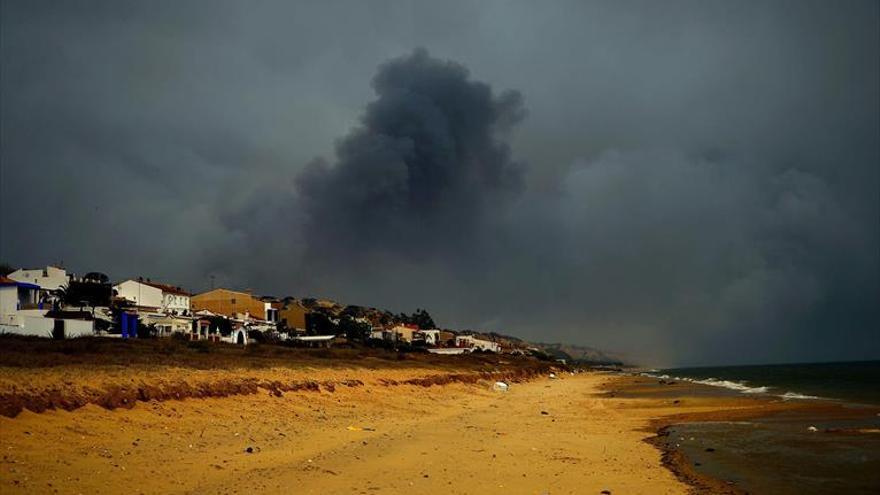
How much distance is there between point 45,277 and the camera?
7269 cm

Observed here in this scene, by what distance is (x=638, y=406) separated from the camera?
37.1 meters

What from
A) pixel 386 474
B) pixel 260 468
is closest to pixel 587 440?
pixel 386 474

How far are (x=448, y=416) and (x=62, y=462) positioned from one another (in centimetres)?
1670

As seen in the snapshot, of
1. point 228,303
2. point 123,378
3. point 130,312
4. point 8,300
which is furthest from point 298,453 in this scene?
point 228,303

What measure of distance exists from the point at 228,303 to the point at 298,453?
302 feet

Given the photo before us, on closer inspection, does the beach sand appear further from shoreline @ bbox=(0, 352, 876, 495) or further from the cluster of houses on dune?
the cluster of houses on dune

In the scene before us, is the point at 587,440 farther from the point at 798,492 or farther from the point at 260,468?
the point at 260,468

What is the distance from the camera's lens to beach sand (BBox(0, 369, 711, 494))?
10359mm

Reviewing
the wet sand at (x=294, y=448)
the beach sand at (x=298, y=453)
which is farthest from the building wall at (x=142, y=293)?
the beach sand at (x=298, y=453)

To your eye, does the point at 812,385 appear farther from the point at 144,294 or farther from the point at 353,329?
the point at 144,294

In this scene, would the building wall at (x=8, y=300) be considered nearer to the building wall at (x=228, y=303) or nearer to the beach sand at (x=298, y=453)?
the beach sand at (x=298, y=453)

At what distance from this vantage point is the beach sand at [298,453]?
34.0ft

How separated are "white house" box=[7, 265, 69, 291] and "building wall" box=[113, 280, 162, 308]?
22.4 feet

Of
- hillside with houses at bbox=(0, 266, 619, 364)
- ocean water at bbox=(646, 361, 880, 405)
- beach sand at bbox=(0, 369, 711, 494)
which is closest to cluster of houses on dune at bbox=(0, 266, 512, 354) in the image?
hillside with houses at bbox=(0, 266, 619, 364)
